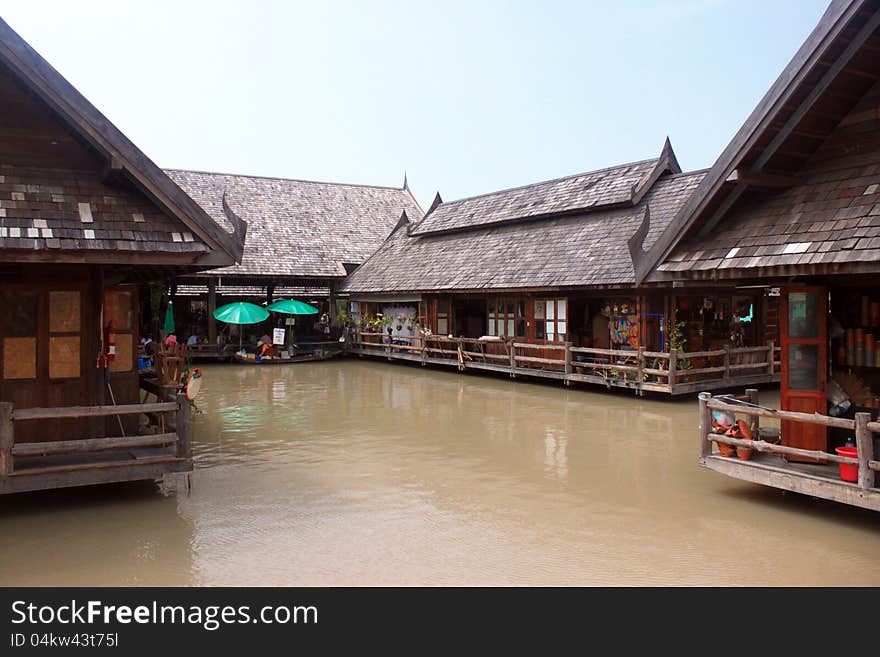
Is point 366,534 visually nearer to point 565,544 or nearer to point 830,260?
point 565,544

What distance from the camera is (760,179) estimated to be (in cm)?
753

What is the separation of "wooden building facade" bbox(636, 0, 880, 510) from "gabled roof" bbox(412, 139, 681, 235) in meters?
10.4

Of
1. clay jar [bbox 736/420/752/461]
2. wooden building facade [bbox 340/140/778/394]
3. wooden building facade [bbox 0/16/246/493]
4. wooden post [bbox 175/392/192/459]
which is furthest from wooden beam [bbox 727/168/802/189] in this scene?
wooden post [bbox 175/392/192/459]

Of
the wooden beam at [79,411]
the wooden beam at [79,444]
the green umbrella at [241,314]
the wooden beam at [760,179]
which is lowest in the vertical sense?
the wooden beam at [79,444]

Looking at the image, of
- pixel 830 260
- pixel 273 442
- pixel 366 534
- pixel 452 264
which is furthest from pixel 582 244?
pixel 366 534

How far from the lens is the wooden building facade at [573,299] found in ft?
52.0

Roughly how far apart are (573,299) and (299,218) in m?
13.7

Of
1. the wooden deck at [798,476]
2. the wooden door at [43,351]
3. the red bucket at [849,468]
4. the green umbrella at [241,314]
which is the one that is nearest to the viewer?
the wooden deck at [798,476]

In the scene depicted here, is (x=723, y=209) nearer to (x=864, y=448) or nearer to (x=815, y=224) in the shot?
→ (x=815, y=224)

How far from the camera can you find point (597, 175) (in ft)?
66.4

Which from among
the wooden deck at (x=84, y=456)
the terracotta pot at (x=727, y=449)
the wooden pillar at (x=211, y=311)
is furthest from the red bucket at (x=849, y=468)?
the wooden pillar at (x=211, y=311)

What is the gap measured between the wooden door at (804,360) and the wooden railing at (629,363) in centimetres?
698

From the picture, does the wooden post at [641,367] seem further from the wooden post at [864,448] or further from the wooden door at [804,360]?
the wooden post at [864,448]

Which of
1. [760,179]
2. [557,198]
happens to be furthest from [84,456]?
[557,198]
